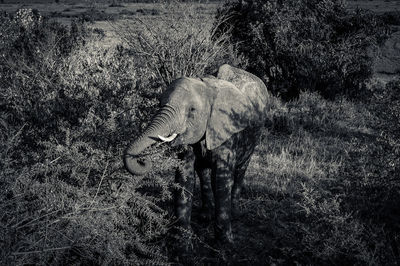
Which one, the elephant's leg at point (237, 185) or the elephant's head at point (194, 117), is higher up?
the elephant's head at point (194, 117)

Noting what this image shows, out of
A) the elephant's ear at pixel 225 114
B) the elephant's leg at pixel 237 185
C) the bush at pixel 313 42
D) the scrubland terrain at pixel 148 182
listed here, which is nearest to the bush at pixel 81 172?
the scrubland terrain at pixel 148 182

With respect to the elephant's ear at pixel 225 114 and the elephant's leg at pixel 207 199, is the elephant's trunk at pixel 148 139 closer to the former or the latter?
the elephant's ear at pixel 225 114

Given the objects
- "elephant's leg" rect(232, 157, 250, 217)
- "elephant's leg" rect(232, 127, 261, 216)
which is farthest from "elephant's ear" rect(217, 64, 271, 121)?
"elephant's leg" rect(232, 157, 250, 217)

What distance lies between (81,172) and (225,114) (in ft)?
5.52

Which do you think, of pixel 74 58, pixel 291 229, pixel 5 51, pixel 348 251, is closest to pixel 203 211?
pixel 291 229

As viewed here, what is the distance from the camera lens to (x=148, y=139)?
129 inches

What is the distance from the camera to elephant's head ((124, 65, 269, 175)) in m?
3.29

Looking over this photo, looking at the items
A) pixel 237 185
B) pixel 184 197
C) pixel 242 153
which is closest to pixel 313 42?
pixel 237 185

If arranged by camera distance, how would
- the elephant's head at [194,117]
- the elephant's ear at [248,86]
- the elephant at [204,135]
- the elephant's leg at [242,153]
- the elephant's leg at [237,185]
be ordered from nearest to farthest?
the elephant's head at [194,117] < the elephant at [204,135] < the elephant's leg at [242,153] < the elephant's ear at [248,86] < the elephant's leg at [237,185]

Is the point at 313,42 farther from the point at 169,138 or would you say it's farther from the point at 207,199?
the point at 169,138

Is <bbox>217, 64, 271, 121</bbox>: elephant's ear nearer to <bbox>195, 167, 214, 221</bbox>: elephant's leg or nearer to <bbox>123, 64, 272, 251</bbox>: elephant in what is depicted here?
<bbox>123, 64, 272, 251</bbox>: elephant

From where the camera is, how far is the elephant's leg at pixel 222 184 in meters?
3.96

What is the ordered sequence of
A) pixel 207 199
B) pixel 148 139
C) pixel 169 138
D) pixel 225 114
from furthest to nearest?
pixel 207 199 → pixel 225 114 → pixel 169 138 → pixel 148 139

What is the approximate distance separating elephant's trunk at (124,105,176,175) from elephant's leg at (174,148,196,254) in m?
0.65
